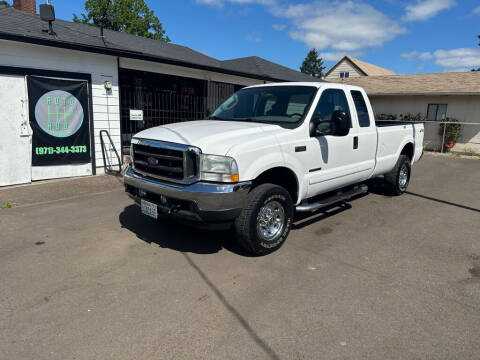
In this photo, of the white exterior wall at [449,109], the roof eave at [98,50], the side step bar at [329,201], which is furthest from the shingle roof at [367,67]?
the side step bar at [329,201]

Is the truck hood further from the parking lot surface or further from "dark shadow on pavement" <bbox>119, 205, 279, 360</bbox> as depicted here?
the parking lot surface

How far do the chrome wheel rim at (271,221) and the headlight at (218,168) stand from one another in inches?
24.9

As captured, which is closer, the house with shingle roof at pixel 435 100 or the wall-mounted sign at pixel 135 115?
the wall-mounted sign at pixel 135 115

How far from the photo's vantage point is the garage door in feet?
24.4

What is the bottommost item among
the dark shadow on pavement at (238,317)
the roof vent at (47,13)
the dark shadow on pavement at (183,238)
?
the dark shadow on pavement at (238,317)

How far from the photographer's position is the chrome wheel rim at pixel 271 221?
4.03 metres

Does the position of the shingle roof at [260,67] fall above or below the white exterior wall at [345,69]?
below

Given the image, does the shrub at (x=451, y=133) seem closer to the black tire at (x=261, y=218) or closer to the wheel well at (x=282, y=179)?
the wheel well at (x=282, y=179)

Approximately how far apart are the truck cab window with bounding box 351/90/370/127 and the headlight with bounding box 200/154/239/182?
296cm

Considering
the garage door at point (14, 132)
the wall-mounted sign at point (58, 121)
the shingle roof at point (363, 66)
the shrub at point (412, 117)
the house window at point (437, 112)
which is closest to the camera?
the garage door at point (14, 132)

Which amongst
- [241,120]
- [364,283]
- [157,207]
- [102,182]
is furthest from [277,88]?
[102,182]

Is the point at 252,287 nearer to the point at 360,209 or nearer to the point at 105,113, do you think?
the point at 360,209

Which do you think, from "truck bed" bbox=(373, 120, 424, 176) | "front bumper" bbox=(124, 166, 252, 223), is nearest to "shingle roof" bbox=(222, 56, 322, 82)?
"truck bed" bbox=(373, 120, 424, 176)

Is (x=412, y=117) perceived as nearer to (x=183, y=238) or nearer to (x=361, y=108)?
(x=361, y=108)
